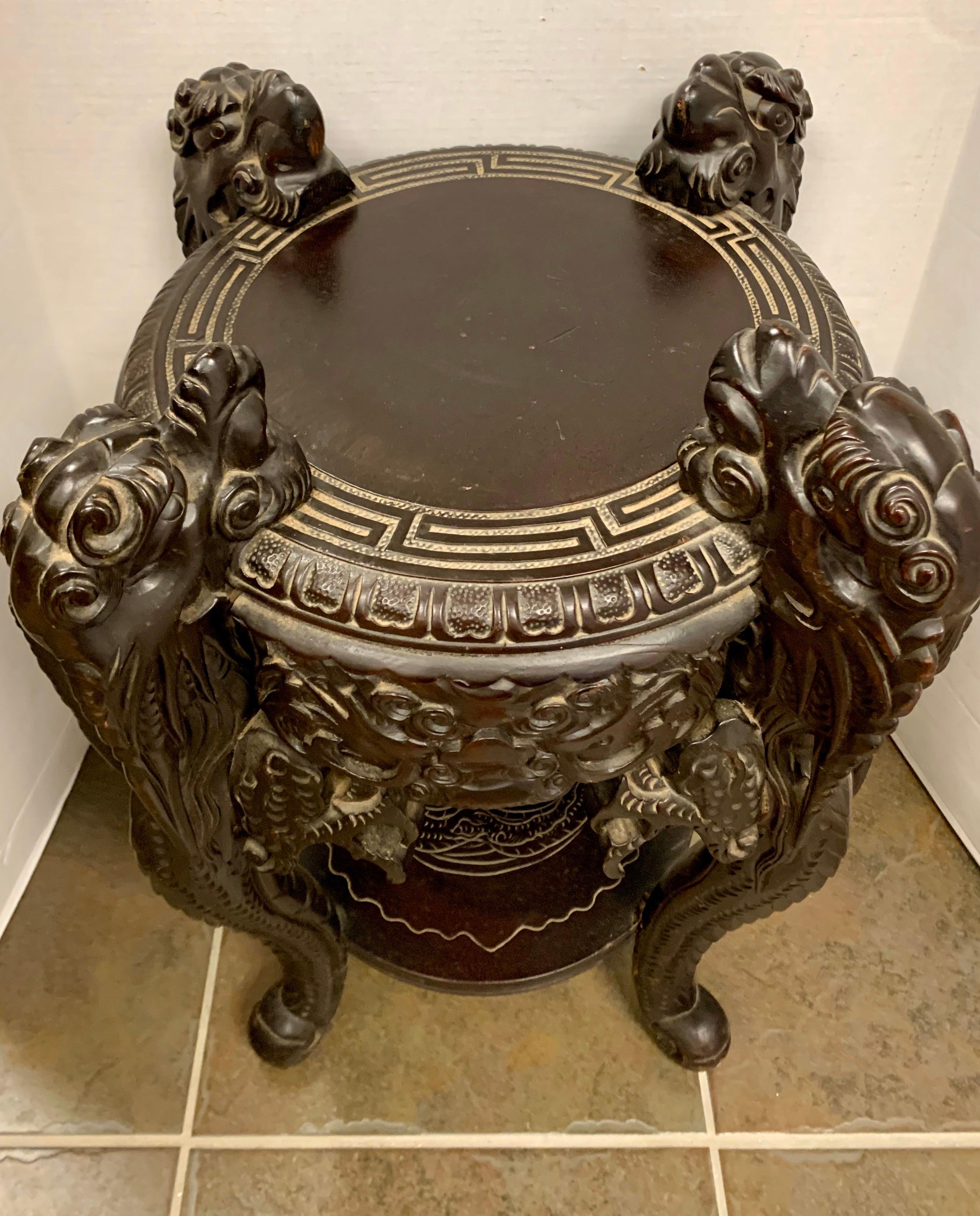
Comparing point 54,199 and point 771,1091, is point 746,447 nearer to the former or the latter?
point 771,1091

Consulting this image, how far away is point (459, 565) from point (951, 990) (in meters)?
0.82

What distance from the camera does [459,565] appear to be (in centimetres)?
58

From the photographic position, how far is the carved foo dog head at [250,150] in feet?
2.68

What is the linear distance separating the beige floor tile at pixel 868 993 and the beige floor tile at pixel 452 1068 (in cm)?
9

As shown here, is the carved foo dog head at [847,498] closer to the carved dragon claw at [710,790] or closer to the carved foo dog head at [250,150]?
the carved dragon claw at [710,790]

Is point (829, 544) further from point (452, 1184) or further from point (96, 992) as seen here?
point (96, 992)

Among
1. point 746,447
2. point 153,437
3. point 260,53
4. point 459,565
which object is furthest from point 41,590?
point 260,53

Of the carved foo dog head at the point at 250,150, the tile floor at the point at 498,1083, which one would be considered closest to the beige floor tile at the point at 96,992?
the tile floor at the point at 498,1083

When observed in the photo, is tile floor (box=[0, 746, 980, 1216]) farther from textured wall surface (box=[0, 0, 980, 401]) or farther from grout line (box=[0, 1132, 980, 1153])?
textured wall surface (box=[0, 0, 980, 401])

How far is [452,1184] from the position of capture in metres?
0.93

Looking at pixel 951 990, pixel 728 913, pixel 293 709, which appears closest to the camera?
pixel 293 709

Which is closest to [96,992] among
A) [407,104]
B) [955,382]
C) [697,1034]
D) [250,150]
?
[697,1034]

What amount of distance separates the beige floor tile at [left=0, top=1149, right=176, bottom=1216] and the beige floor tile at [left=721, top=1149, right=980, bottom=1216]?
21.0 inches

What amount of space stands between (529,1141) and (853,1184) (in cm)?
31
